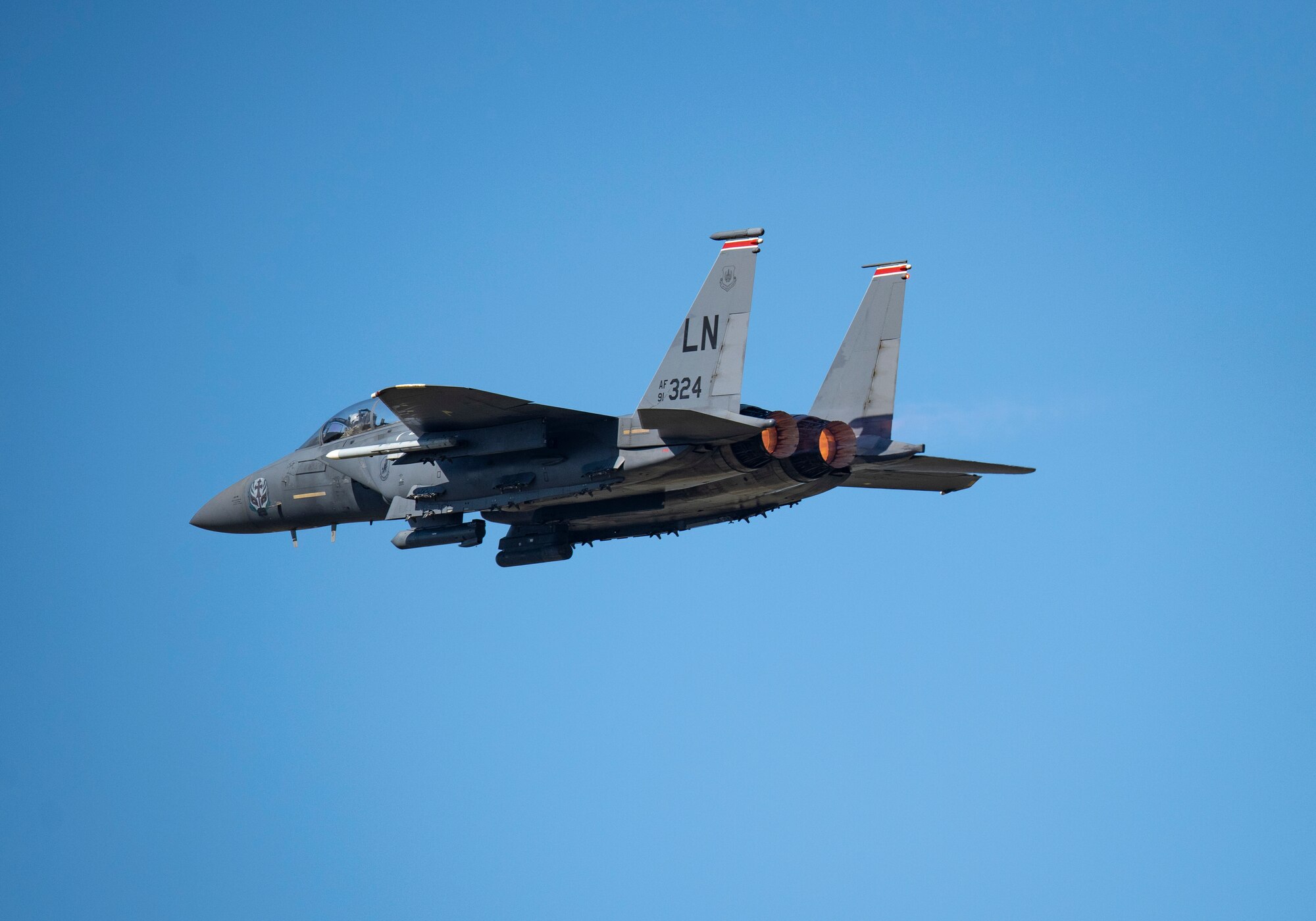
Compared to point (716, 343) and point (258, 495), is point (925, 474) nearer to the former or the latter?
point (716, 343)

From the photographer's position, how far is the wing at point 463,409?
2238 centimetres

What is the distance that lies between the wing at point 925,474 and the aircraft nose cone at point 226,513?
11739mm

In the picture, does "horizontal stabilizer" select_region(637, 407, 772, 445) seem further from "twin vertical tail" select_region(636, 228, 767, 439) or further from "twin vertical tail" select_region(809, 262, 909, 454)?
"twin vertical tail" select_region(809, 262, 909, 454)

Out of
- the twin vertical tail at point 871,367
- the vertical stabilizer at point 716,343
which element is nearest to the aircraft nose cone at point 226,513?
the vertical stabilizer at point 716,343

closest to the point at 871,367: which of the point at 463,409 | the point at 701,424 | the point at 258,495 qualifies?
the point at 701,424

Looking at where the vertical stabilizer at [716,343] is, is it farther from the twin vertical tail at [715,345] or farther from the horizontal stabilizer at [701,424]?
the horizontal stabilizer at [701,424]

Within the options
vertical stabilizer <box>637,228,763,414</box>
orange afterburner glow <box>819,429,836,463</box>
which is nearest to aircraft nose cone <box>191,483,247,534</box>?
vertical stabilizer <box>637,228,763,414</box>

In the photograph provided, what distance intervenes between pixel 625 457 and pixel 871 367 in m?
5.63

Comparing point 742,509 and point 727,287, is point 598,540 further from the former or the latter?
point 727,287

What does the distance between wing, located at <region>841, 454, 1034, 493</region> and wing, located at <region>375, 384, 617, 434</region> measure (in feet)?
18.3

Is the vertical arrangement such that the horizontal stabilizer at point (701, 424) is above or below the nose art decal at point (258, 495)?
above

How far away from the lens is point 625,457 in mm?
23078

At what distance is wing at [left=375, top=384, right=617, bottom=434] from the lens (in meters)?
22.4

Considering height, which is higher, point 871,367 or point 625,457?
point 871,367
